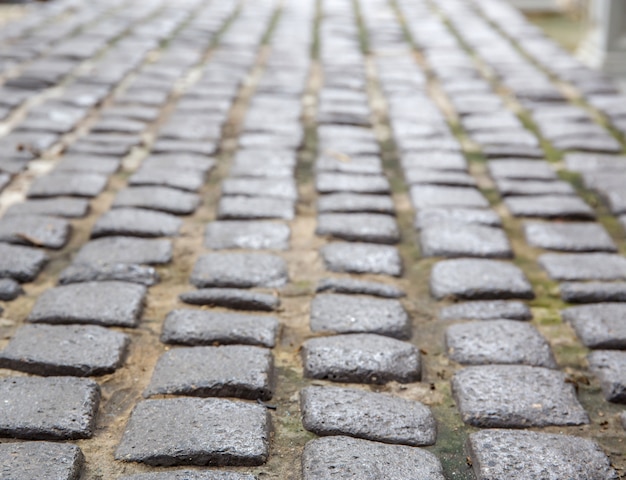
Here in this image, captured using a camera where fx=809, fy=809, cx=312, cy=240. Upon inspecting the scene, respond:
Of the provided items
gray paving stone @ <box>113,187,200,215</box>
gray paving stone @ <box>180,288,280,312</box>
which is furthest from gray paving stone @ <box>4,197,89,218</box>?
gray paving stone @ <box>180,288,280,312</box>

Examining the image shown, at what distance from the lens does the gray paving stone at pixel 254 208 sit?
2.99 metres

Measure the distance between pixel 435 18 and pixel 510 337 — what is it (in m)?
5.44

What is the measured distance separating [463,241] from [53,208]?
1501 mm

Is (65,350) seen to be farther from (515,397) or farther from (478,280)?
(478,280)

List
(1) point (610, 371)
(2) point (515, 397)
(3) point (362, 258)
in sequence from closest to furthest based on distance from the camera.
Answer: (2) point (515, 397) < (1) point (610, 371) < (3) point (362, 258)

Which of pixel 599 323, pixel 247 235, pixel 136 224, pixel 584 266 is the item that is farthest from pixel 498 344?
pixel 136 224

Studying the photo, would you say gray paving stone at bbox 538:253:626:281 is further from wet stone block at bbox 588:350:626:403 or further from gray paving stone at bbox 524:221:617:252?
wet stone block at bbox 588:350:626:403

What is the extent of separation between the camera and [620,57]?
5445 millimetres

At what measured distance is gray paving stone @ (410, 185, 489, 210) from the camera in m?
3.11

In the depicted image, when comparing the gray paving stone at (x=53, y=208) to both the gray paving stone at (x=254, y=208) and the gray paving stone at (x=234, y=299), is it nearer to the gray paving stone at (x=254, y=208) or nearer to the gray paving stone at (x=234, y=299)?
the gray paving stone at (x=254, y=208)

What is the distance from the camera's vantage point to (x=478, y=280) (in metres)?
2.50

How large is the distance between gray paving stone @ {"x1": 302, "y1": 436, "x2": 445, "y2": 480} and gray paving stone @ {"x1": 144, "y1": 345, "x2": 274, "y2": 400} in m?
0.26

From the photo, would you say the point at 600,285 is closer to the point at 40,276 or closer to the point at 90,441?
the point at 90,441

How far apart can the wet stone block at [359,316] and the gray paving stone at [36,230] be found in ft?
3.20
